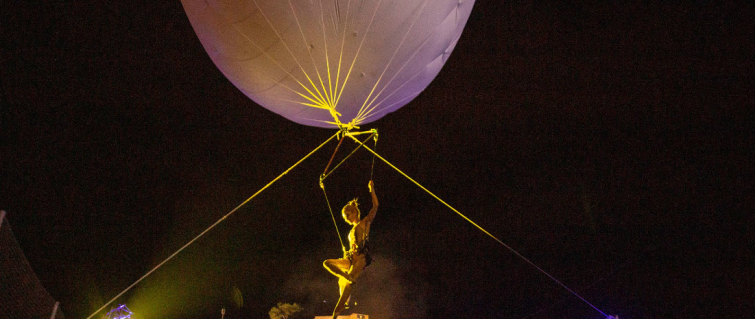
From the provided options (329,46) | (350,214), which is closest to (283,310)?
(350,214)

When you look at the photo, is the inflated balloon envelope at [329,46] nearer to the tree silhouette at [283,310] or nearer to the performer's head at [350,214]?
the performer's head at [350,214]

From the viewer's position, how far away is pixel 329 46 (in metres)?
3.92

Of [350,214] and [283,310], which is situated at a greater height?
[283,310]

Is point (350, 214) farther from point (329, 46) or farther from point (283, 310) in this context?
point (283, 310)

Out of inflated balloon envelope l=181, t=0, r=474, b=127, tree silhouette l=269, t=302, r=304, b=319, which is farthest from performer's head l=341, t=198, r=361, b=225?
tree silhouette l=269, t=302, r=304, b=319

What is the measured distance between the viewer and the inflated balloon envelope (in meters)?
3.77

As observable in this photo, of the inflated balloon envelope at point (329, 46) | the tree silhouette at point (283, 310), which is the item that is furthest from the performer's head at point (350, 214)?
the tree silhouette at point (283, 310)

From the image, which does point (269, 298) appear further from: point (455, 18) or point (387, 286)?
point (455, 18)

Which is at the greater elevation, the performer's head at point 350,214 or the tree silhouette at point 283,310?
the tree silhouette at point 283,310

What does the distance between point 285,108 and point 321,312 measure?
1186cm

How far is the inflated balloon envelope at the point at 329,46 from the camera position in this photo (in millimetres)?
3766

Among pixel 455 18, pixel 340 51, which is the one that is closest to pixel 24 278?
pixel 340 51

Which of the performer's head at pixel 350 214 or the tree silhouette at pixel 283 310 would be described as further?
the tree silhouette at pixel 283 310

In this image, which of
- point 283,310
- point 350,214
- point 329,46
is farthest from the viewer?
point 283,310
